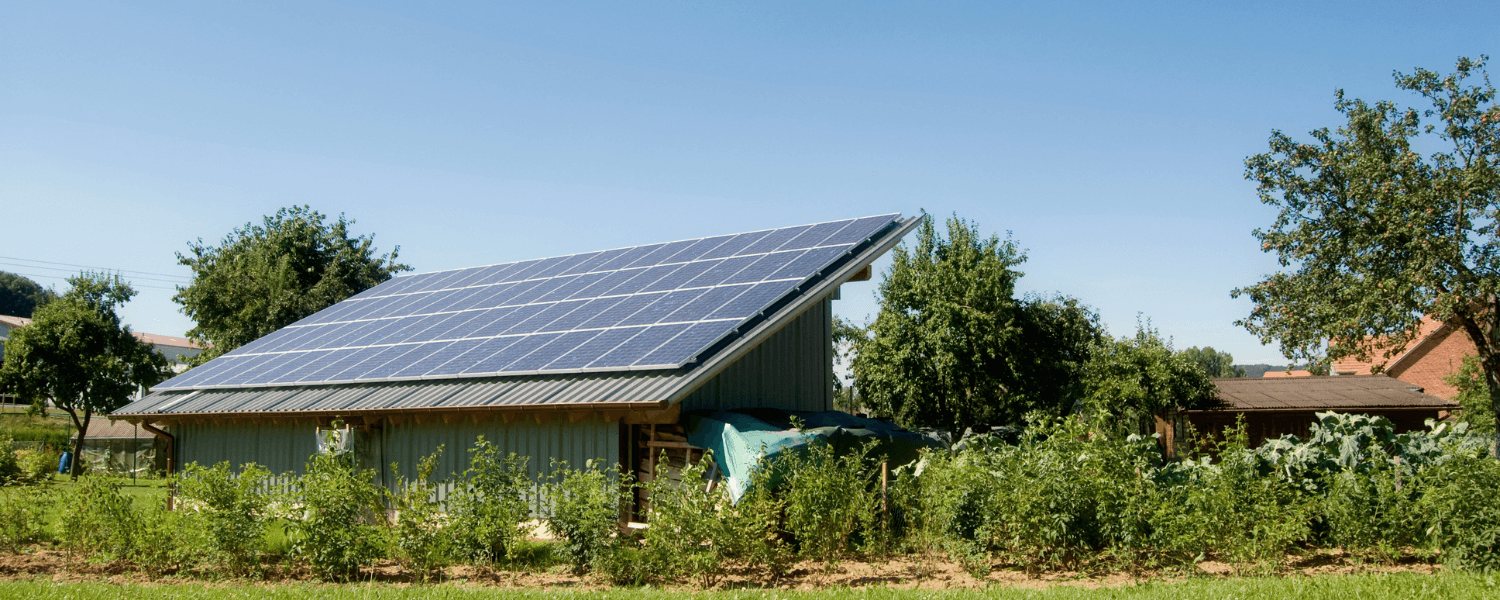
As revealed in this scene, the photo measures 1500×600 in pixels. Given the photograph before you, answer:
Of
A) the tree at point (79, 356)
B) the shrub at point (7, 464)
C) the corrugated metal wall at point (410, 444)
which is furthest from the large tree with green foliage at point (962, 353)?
the tree at point (79, 356)

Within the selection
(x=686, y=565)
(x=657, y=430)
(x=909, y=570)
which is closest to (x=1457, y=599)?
(x=909, y=570)

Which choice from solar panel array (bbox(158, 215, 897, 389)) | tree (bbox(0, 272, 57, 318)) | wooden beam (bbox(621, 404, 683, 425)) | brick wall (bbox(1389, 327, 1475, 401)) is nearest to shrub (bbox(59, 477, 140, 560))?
solar panel array (bbox(158, 215, 897, 389))

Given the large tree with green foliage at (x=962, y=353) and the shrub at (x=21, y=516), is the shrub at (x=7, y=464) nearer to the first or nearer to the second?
the shrub at (x=21, y=516)

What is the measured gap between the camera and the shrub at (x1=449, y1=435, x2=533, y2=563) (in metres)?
10.7

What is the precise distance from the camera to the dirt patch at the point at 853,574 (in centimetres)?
999

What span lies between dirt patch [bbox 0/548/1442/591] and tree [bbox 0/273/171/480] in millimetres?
30540

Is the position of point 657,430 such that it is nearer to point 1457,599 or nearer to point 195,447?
point 1457,599

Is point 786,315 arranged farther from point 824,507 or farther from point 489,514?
point 489,514

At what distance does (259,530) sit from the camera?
430 inches

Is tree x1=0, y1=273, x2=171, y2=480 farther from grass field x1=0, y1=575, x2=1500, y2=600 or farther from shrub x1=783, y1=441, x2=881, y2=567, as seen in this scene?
shrub x1=783, y1=441, x2=881, y2=567

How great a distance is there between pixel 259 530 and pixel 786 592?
6071mm

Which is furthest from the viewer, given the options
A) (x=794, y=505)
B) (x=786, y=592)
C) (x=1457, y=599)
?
(x=794, y=505)

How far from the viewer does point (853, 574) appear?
10.6 m

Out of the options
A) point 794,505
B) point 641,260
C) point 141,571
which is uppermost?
point 641,260
